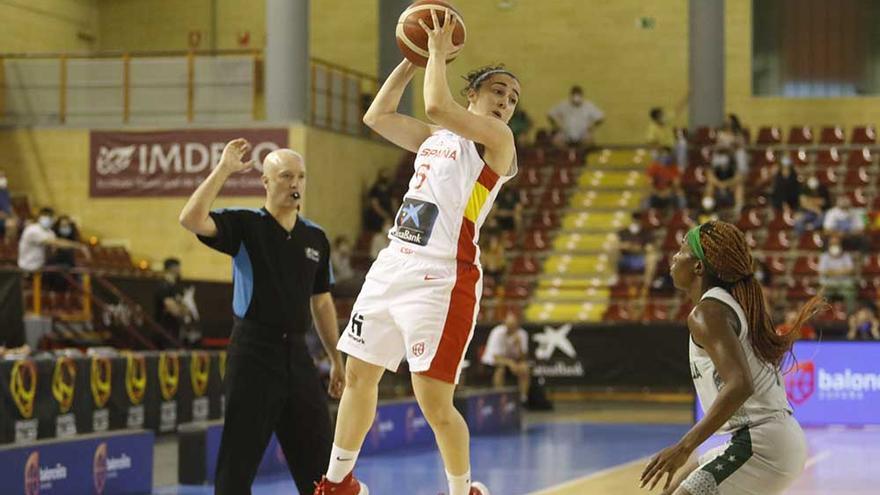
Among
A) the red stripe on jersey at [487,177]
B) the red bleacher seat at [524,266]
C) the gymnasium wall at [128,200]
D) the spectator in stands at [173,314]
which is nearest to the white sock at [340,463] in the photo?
the red stripe on jersey at [487,177]

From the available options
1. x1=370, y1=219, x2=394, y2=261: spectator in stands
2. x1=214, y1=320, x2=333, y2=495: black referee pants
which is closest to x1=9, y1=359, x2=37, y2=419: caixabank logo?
x1=214, y1=320, x2=333, y2=495: black referee pants

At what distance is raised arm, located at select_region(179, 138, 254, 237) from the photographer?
648cm

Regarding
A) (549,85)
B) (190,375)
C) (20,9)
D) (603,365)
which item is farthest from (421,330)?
(549,85)

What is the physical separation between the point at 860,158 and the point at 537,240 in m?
6.07

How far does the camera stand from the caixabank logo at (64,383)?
1319 cm

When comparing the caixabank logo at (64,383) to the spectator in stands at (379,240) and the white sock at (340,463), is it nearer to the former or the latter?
the white sock at (340,463)

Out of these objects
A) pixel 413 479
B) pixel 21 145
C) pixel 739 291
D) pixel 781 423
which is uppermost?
pixel 21 145

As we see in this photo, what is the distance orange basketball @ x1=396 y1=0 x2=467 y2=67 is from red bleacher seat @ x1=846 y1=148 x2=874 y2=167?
2243cm

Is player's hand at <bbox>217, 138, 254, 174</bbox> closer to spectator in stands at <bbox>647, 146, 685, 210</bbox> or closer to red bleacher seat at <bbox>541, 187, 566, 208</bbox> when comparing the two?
spectator in stands at <bbox>647, 146, 685, 210</bbox>

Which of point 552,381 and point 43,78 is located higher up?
point 43,78

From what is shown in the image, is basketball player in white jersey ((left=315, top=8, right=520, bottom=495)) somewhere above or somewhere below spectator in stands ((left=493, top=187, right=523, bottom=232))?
below

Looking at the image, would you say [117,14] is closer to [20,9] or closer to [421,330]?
[20,9]

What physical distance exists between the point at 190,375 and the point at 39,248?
5.34m

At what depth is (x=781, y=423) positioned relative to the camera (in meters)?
5.07
